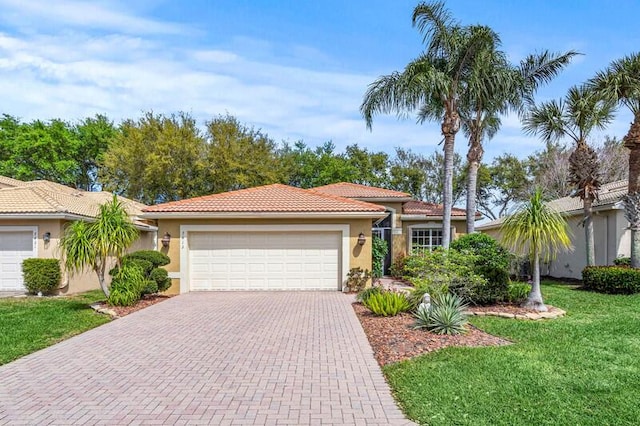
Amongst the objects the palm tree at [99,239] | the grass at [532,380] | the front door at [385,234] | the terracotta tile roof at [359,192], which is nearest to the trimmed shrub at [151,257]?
the palm tree at [99,239]

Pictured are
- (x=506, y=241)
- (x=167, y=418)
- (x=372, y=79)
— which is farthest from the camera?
(x=372, y=79)

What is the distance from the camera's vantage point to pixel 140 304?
12.7 metres

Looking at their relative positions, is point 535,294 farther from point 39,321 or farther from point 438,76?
point 39,321

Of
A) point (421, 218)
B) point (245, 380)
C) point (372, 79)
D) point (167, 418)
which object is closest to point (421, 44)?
point (372, 79)

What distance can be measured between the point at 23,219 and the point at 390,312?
43.0 ft

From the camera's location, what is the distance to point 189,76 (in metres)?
15.4

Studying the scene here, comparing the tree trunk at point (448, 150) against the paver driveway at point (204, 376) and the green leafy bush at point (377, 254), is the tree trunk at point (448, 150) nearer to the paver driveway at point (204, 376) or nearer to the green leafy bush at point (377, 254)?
the green leafy bush at point (377, 254)

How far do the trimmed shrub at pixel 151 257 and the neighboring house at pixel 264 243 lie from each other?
126 cm

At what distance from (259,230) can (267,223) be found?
14.6 inches

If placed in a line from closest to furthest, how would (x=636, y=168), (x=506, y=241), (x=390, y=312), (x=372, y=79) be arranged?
(x=390, y=312), (x=506, y=241), (x=636, y=168), (x=372, y=79)

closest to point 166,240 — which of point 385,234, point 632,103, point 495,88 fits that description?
point 385,234

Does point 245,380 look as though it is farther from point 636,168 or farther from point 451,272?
point 636,168

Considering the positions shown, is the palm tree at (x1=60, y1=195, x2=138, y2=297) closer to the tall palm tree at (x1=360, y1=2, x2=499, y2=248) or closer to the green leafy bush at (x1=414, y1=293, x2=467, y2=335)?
the green leafy bush at (x1=414, y1=293, x2=467, y2=335)

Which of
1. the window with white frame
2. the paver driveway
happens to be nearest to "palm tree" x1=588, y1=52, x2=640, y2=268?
the window with white frame
